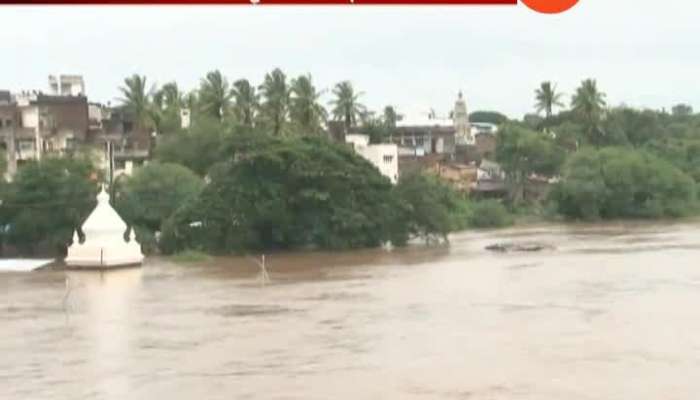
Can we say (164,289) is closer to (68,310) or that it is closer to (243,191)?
(68,310)

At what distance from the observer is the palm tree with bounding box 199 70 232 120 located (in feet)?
169

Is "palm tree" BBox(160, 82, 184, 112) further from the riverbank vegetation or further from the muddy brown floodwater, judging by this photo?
the muddy brown floodwater

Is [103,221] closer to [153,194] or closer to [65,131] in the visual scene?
[153,194]

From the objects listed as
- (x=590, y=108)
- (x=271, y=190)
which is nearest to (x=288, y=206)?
(x=271, y=190)

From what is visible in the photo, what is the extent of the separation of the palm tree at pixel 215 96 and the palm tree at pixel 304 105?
3.18m

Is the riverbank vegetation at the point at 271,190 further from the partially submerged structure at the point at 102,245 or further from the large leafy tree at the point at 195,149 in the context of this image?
the partially submerged structure at the point at 102,245

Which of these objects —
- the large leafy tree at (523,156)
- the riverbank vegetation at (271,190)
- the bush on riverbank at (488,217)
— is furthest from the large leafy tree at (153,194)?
the large leafy tree at (523,156)

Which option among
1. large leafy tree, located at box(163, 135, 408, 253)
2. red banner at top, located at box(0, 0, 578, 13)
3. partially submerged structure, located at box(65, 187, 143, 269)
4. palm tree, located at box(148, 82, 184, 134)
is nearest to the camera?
red banner at top, located at box(0, 0, 578, 13)

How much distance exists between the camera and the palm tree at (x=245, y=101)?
5153 cm

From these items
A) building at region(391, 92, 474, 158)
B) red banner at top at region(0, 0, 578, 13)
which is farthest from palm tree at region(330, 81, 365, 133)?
red banner at top at region(0, 0, 578, 13)

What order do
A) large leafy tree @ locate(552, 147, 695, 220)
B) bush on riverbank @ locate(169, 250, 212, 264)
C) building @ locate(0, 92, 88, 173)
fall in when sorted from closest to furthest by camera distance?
bush on riverbank @ locate(169, 250, 212, 264) < building @ locate(0, 92, 88, 173) < large leafy tree @ locate(552, 147, 695, 220)

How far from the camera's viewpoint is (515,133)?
5450 centimetres

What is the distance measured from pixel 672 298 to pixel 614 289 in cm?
200

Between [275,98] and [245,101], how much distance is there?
2.31 m
